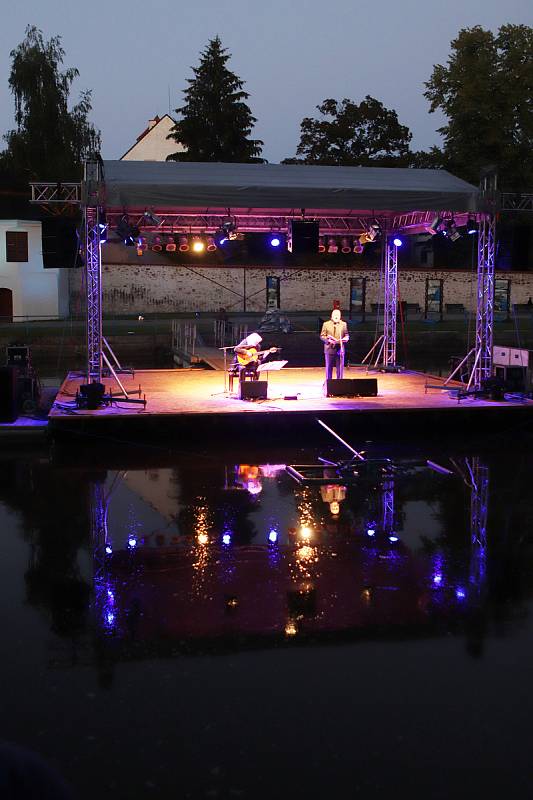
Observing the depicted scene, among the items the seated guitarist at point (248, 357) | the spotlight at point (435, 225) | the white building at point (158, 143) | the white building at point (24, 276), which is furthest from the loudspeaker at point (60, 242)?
the white building at point (158, 143)

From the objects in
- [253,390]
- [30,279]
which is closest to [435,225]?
[253,390]

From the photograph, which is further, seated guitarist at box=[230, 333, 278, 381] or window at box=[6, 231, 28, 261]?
window at box=[6, 231, 28, 261]

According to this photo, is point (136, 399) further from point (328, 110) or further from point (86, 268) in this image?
point (328, 110)

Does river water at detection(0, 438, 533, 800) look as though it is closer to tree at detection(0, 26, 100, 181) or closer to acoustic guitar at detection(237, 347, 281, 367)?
acoustic guitar at detection(237, 347, 281, 367)

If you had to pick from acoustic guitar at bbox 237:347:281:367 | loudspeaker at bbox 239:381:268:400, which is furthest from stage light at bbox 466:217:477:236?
loudspeaker at bbox 239:381:268:400

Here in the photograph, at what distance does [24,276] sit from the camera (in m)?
38.6

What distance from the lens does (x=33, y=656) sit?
5.30 metres

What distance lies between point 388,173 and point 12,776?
1798cm

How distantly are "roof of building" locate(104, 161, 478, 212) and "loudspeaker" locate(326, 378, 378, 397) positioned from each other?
319cm

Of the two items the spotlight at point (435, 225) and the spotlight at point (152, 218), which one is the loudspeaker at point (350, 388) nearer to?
the spotlight at point (435, 225)

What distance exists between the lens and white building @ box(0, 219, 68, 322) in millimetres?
38406

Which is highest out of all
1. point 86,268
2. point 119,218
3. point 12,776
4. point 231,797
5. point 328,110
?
point 328,110

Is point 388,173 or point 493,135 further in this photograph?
point 493,135

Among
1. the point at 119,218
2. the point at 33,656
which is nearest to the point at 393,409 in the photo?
the point at 119,218
